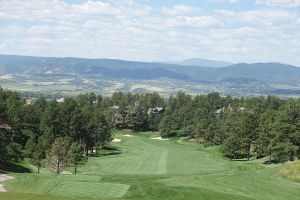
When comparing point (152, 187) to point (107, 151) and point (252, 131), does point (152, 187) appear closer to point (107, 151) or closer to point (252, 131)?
point (252, 131)

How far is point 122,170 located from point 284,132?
1205 inches

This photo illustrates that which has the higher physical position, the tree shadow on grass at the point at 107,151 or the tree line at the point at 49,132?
the tree line at the point at 49,132

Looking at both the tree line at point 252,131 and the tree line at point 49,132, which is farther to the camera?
the tree line at point 252,131

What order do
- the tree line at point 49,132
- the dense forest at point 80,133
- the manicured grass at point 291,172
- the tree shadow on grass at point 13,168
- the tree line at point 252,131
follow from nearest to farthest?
the manicured grass at point 291,172 < the tree shadow on grass at point 13,168 < the tree line at point 49,132 < the dense forest at point 80,133 < the tree line at point 252,131

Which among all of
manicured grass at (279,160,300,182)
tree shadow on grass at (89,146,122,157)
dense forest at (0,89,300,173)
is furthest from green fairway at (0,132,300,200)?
tree shadow on grass at (89,146,122,157)

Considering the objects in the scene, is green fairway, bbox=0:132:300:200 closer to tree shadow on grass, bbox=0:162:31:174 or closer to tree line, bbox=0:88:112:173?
tree shadow on grass, bbox=0:162:31:174

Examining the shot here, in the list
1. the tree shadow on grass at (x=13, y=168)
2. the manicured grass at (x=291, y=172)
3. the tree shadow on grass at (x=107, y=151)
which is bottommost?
the tree shadow on grass at (x=107, y=151)

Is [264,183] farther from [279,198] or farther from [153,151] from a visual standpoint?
[153,151]

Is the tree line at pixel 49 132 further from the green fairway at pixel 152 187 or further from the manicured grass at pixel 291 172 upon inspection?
the manicured grass at pixel 291 172

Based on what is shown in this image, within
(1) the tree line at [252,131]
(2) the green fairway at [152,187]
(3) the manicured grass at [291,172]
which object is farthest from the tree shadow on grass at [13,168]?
(1) the tree line at [252,131]

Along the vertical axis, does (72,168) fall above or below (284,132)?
below

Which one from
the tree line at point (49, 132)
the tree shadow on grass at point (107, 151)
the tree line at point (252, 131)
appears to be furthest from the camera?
the tree shadow on grass at point (107, 151)

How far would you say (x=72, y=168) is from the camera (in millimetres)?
80312

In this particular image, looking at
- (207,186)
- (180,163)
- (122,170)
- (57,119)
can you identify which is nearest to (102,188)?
(207,186)
